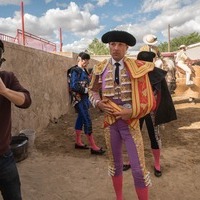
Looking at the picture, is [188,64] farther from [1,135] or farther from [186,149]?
[1,135]

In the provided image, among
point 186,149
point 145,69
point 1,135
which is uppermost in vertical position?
point 145,69

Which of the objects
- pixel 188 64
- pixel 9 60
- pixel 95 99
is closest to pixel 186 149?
pixel 95 99

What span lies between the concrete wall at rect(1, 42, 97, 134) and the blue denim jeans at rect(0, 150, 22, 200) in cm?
333

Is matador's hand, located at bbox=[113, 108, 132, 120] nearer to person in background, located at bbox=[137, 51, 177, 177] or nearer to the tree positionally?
person in background, located at bbox=[137, 51, 177, 177]

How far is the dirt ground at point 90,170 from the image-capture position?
3.75 m

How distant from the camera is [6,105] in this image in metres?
2.04

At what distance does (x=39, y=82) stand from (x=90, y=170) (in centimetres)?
311

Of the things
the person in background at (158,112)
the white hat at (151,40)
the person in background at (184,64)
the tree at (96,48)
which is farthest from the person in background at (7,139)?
the tree at (96,48)

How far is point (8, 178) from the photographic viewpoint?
6.63ft

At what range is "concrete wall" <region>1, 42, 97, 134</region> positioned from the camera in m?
5.57

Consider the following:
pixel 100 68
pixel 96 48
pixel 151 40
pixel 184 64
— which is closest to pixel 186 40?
pixel 96 48

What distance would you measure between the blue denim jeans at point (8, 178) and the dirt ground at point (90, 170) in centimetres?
164

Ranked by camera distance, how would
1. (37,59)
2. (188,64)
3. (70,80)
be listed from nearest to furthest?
1. (70,80)
2. (37,59)
3. (188,64)

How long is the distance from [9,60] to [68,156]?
2006 millimetres
